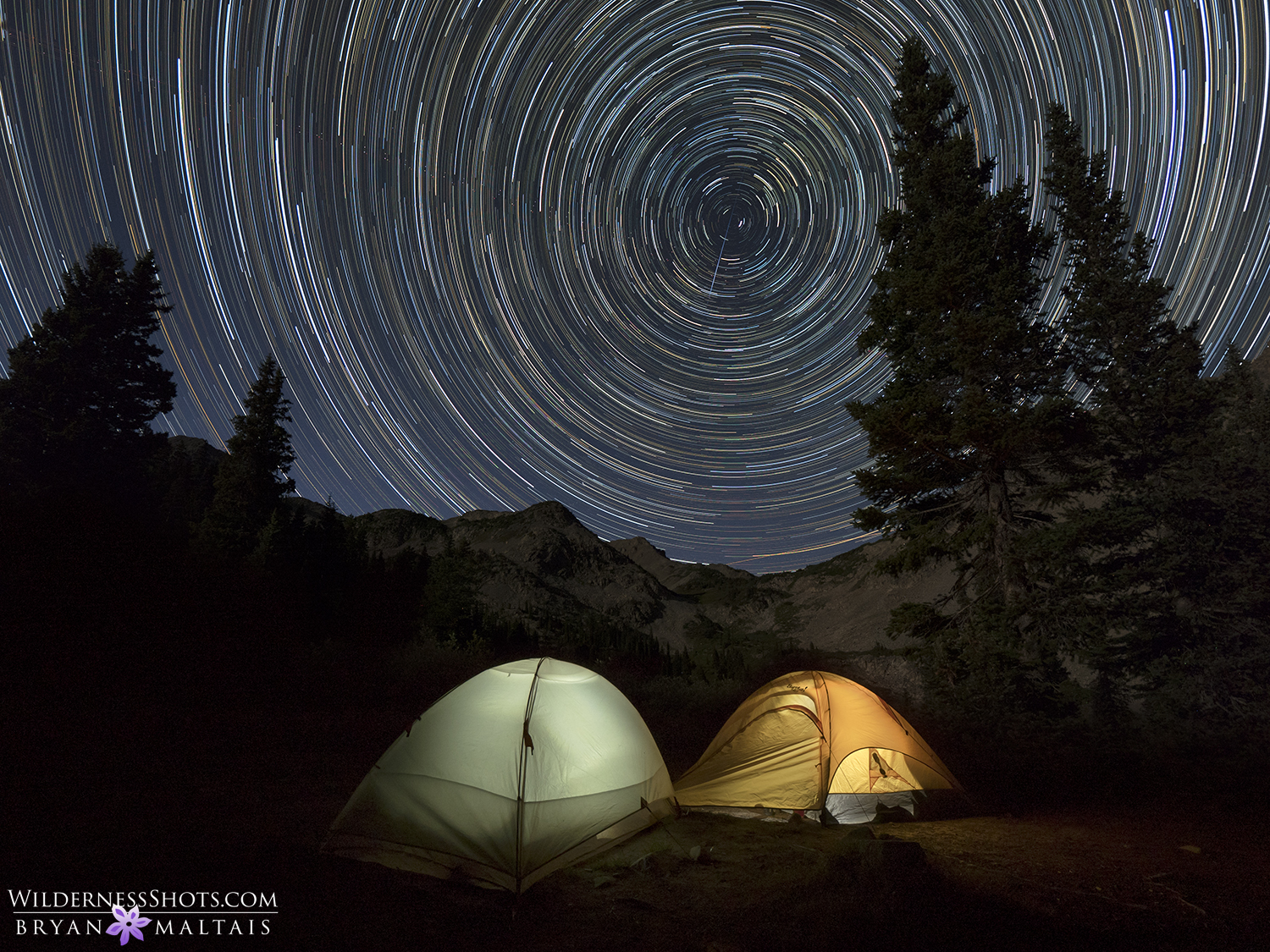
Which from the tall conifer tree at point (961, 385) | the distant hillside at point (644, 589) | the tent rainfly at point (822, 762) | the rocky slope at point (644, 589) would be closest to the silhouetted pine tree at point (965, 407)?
the tall conifer tree at point (961, 385)

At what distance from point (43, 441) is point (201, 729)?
Answer: 24.8 m

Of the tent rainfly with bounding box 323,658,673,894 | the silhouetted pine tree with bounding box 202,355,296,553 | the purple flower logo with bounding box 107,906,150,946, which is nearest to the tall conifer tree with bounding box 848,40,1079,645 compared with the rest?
the tent rainfly with bounding box 323,658,673,894

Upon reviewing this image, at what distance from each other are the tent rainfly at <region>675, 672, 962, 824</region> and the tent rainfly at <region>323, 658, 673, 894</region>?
170cm

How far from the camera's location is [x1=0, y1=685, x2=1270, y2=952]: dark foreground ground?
494cm

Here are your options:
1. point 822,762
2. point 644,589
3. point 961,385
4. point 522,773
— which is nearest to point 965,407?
point 961,385

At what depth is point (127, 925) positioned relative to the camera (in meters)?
4.77

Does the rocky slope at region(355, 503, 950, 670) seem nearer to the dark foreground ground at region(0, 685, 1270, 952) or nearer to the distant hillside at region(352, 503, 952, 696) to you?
the distant hillside at region(352, 503, 952, 696)

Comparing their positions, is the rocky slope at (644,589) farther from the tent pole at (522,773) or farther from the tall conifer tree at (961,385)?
the tent pole at (522,773)

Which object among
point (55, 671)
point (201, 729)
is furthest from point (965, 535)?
point (55, 671)

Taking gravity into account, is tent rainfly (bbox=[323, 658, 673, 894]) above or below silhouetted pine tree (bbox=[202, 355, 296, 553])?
below

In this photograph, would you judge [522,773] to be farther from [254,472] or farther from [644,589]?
[644,589]

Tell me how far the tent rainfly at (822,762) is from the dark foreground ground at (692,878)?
1.38ft

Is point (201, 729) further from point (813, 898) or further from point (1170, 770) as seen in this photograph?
point (1170, 770)

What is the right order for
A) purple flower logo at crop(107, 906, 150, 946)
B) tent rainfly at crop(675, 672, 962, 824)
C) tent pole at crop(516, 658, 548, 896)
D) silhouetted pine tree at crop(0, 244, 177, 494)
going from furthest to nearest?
silhouetted pine tree at crop(0, 244, 177, 494) < tent rainfly at crop(675, 672, 962, 824) < tent pole at crop(516, 658, 548, 896) < purple flower logo at crop(107, 906, 150, 946)
